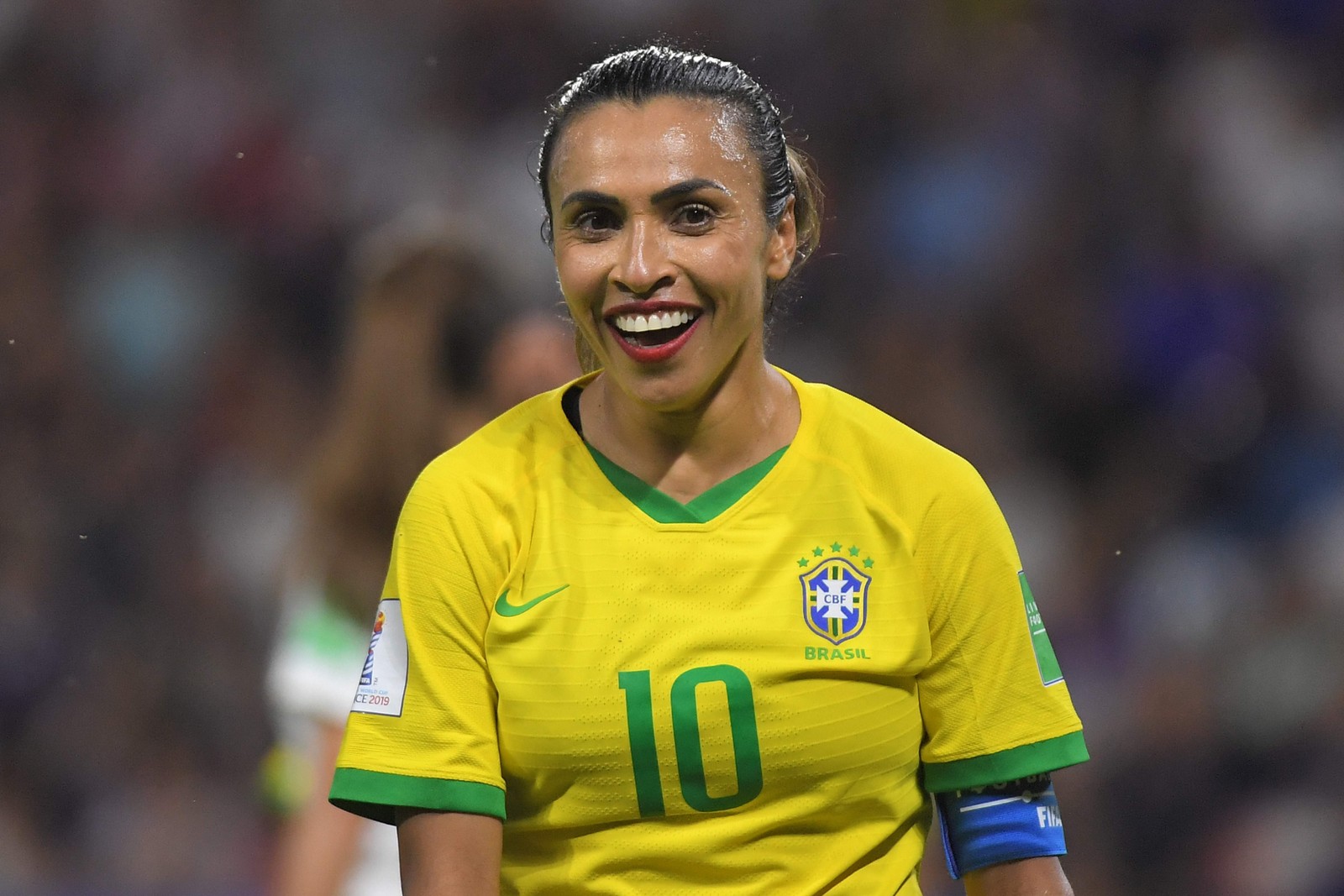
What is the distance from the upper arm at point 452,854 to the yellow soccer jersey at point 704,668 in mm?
27

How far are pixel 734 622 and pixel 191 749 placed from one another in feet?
12.0

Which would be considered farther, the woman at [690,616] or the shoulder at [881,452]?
the shoulder at [881,452]

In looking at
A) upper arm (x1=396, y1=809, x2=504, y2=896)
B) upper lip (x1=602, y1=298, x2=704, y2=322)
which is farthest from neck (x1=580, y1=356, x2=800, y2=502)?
upper arm (x1=396, y1=809, x2=504, y2=896)

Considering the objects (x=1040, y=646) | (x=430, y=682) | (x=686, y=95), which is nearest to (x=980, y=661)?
(x=1040, y=646)

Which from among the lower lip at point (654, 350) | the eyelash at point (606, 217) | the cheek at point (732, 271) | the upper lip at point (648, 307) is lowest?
the lower lip at point (654, 350)

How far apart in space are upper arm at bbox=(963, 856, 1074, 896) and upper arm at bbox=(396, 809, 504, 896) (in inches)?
23.2

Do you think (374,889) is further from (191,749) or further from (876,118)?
(876,118)

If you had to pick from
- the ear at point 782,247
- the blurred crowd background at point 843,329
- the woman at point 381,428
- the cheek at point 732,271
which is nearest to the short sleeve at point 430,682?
the cheek at point 732,271

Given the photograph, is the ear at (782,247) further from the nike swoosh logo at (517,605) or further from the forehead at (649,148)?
the nike swoosh logo at (517,605)

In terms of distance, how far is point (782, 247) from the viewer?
6.98 ft

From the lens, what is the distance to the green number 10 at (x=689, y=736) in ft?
6.04

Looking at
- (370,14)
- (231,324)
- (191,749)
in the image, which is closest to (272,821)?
(191,749)

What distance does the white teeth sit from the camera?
1.94m

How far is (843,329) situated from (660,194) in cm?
331
